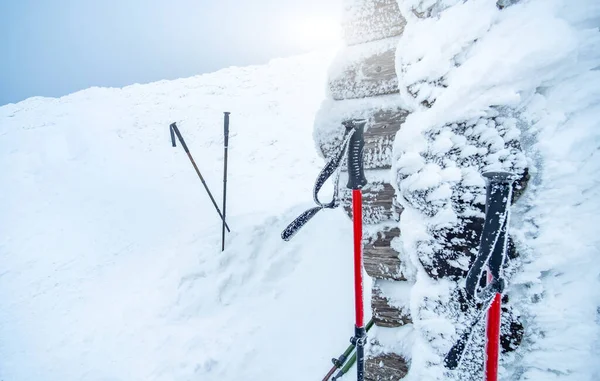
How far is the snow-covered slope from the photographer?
393cm

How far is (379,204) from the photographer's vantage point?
1.94 meters

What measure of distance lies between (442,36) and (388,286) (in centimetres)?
149

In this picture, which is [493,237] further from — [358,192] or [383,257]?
[383,257]

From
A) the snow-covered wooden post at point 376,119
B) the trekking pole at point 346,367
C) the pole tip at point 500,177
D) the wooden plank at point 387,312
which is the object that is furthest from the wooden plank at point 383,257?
the trekking pole at point 346,367

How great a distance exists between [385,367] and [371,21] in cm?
225

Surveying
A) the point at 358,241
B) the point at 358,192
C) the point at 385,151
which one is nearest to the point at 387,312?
the point at 358,241

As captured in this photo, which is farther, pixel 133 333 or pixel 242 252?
pixel 242 252

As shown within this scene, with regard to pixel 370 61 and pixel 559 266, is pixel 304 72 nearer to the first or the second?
pixel 370 61

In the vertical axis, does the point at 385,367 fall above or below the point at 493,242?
below

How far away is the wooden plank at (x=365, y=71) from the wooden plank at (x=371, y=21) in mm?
45

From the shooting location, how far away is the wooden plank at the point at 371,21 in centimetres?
177

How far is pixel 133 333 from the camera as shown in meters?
4.68

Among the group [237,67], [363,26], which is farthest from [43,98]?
[363,26]

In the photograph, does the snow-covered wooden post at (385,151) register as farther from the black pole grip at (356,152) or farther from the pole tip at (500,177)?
the pole tip at (500,177)
